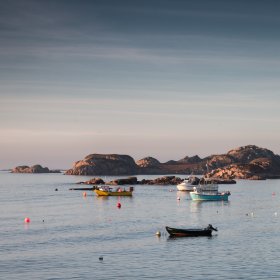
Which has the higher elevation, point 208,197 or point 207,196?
point 207,196

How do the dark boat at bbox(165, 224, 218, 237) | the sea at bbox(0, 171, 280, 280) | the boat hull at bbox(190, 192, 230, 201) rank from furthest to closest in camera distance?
the boat hull at bbox(190, 192, 230, 201) < the dark boat at bbox(165, 224, 218, 237) < the sea at bbox(0, 171, 280, 280)

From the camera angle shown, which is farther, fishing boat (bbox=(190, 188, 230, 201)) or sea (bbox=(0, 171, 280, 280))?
fishing boat (bbox=(190, 188, 230, 201))

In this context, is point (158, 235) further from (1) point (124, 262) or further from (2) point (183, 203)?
(2) point (183, 203)

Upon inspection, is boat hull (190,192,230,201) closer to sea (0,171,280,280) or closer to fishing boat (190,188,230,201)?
fishing boat (190,188,230,201)

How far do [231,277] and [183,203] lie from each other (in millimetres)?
113469

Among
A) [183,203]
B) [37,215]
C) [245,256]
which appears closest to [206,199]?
[183,203]

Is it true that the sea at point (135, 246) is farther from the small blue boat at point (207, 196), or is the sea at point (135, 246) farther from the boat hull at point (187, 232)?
the small blue boat at point (207, 196)

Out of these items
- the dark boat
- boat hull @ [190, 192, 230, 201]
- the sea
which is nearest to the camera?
the sea

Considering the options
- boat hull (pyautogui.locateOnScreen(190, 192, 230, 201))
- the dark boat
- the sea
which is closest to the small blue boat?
boat hull (pyautogui.locateOnScreen(190, 192, 230, 201))

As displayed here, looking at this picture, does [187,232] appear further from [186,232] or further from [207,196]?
[207,196]

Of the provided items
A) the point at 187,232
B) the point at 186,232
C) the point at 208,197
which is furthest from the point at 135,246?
the point at 208,197

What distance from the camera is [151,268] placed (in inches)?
2884

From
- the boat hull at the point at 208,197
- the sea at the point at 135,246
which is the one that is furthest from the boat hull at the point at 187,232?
the boat hull at the point at 208,197

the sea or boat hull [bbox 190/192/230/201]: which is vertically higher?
boat hull [bbox 190/192/230/201]
